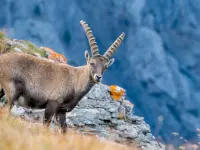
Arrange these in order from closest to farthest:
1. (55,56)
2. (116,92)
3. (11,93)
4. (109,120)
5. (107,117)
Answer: (11,93), (107,117), (109,120), (116,92), (55,56)

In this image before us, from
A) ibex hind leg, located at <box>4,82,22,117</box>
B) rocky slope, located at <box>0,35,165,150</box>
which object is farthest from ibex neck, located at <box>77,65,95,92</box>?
rocky slope, located at <box>0,35,165,150</box>

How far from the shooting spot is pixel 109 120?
2100 cm

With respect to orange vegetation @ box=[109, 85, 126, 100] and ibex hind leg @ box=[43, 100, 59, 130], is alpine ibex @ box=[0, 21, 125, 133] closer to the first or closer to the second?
ibex hind leg @ box=[43, 100, 59, 130]

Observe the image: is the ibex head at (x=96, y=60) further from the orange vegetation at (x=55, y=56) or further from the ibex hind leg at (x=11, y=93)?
the orange vegetation at (x=55, y=56)

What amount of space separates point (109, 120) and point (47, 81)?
415 inches

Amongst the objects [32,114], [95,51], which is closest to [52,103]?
[95,51]

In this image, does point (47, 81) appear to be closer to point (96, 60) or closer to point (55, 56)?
point (96, 60)

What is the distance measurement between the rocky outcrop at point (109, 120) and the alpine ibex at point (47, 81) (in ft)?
25.8

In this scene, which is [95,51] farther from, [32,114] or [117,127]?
[117,127]

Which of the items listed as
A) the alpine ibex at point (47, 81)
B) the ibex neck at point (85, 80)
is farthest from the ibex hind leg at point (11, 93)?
the ibex neck at point (85, 80)

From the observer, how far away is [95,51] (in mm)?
12133

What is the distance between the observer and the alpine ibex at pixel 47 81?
1023cm

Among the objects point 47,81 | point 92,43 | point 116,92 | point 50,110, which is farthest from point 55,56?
point 50,110

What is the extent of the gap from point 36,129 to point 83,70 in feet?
14.8
